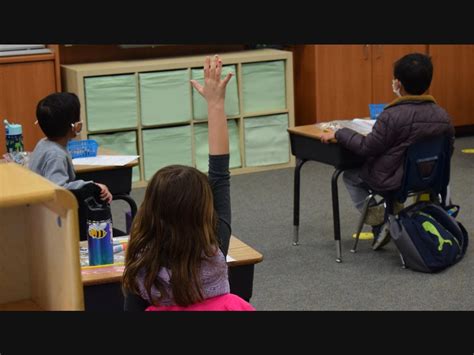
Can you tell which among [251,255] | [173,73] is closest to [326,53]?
[173,73]

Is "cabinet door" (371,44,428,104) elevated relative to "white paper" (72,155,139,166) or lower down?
elevated

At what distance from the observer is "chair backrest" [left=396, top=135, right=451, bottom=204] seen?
404 cm

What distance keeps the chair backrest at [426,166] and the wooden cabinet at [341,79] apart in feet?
8.83

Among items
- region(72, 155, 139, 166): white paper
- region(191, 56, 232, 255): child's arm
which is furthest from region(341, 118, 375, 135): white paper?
region(191, 56, 232, 255): child's arm

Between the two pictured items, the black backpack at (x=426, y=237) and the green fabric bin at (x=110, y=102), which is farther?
the green fabric bin at (x=110, y=102)

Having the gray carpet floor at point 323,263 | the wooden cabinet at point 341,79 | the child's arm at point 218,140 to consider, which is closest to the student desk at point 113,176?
the gray carpet floor at point 323,263

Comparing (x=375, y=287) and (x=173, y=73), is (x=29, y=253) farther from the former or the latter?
(x=173, y=73)

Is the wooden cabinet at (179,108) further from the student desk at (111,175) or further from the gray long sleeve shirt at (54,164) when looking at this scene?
the gray long sleeve shirt at (54,164)

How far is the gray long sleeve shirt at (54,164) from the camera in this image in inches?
122

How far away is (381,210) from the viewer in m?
4.47

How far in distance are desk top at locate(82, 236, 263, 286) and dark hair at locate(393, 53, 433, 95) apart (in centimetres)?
183

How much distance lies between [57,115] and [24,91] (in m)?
2.88

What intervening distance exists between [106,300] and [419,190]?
233 cm

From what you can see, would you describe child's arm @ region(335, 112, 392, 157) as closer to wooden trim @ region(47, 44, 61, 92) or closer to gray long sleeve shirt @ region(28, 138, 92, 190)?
gray long sleeve shirt @ region(28, 138, 92, 190)
